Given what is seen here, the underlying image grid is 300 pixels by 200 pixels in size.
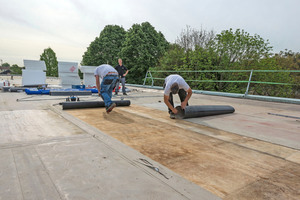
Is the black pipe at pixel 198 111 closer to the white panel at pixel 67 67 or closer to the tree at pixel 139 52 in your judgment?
the white panel at pixel 67 67

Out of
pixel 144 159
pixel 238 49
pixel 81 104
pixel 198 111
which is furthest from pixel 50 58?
Answer: pixel 144 159

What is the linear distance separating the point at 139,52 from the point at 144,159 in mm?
25030

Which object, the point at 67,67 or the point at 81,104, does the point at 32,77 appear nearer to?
the point at 67,67

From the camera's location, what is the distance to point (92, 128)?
122 inches

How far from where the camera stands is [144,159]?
203 centimetres

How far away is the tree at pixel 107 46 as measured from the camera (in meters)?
33.2

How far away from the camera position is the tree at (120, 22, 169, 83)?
26.1 m

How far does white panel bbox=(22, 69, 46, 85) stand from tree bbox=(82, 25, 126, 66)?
73.0 feet

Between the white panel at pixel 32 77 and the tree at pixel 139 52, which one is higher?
the tree at pixel 139 52

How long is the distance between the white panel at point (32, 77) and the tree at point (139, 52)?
51.3 ft

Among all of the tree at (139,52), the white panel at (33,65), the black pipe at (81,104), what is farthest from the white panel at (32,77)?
the tree at (139,52)

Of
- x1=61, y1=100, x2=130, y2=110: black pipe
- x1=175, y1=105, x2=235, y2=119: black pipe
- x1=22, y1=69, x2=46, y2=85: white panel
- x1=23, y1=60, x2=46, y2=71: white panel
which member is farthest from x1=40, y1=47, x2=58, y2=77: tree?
x1=175, y1=105, x2=235, y2=119: black pipe

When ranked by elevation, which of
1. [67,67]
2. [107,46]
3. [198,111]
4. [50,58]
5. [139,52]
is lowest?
[198,111]

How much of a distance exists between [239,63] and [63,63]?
11049 millimetres
